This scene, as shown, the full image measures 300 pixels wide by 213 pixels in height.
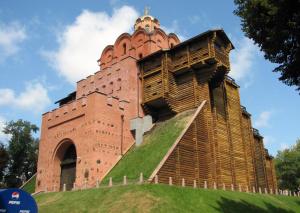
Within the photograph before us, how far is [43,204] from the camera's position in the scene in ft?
72.9

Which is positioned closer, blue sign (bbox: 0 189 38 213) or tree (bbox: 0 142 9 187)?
blue sign (bbox: 0 189 38 213)

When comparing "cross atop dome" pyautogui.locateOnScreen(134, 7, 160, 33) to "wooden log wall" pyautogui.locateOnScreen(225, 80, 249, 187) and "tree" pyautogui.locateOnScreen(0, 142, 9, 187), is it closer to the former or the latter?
"wooden log wall" pyautogui.locateOnScreen(225, 80, 249, 187)

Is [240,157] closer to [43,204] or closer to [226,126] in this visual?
[226,126]

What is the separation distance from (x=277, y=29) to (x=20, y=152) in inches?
1556

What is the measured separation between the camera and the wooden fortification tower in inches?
1088

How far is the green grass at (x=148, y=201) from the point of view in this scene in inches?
716

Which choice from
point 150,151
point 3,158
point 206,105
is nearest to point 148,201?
point 150,151

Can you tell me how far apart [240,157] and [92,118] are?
14795mm

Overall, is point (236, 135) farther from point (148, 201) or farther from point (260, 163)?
point (148, 201)

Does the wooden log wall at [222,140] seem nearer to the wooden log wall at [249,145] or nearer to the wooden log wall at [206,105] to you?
the wooden log wall at [206,105]

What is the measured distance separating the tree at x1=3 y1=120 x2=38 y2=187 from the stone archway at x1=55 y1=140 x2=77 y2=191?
574 inches

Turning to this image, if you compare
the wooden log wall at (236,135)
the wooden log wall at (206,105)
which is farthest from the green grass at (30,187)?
the wooden log wall at (236,135)

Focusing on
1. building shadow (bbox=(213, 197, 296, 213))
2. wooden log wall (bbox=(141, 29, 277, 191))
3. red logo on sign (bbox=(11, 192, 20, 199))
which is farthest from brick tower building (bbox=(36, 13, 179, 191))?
red logo on sign (bbox=(11, 192, 20, 199))

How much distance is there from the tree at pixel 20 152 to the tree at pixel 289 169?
36.8 metres
